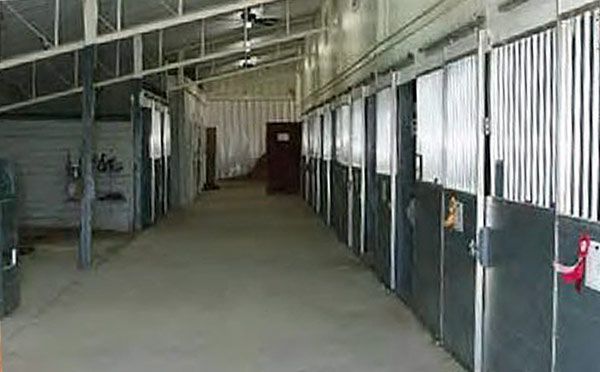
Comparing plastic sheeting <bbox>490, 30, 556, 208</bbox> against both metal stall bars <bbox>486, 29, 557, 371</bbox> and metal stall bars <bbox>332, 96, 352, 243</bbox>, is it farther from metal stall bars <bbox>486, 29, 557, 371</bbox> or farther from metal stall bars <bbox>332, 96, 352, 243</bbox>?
metal stall bars <bbox>332, 96, 352, 243</bbox>

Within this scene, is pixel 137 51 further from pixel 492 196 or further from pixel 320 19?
pixel 492 196

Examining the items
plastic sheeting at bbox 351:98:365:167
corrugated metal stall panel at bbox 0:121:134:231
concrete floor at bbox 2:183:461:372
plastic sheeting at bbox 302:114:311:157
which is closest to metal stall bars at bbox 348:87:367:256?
plastic sheeting at bbox 351:98:365:167

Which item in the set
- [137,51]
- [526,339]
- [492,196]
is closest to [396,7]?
[492,196]

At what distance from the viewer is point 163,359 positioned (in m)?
6.19

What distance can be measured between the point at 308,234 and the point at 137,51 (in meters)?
3.84

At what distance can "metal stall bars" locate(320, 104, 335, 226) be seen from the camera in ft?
53.0

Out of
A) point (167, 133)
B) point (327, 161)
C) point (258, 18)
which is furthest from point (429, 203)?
point (167, 133)

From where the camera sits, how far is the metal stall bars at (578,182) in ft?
11.6

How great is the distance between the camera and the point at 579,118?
3768 mm

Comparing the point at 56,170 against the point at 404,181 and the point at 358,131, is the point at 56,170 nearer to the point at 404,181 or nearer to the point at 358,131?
the point at 358,131

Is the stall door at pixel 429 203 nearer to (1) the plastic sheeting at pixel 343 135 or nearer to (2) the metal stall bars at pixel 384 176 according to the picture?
(2) the metal stall bars at pixel 384 176

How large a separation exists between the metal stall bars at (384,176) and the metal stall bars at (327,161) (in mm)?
5887

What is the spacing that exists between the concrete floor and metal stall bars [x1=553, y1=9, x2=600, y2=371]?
85.0 inches

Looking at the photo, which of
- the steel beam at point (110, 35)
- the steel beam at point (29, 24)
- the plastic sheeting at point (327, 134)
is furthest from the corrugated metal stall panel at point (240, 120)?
the steel beam at point (29, 24)
